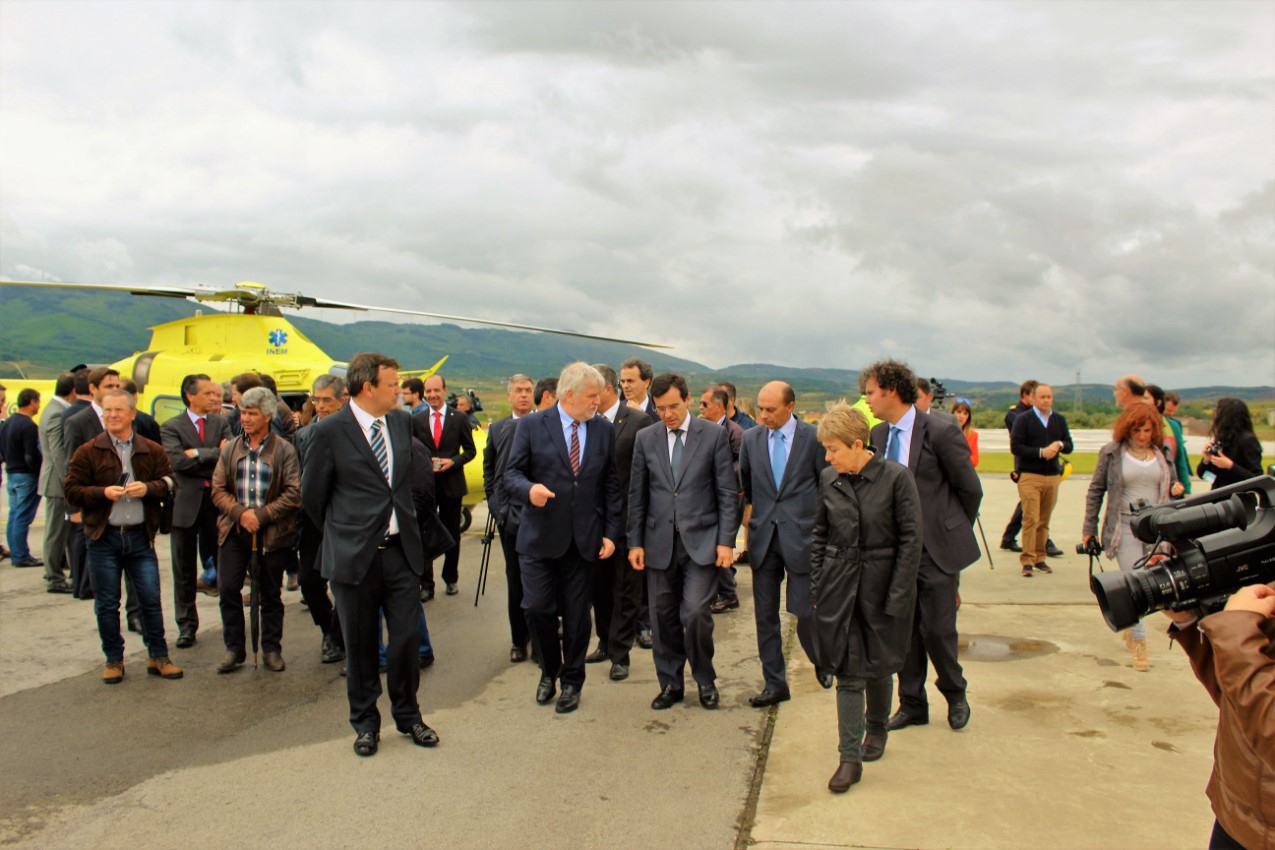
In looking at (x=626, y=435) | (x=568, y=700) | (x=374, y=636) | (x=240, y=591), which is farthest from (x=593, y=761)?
(x=240, y=591)

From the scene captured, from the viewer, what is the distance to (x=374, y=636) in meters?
4.95

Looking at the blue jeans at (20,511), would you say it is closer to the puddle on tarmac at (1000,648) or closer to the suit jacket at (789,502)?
the suit jacket at (789,502)

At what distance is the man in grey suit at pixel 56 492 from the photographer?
27.8 ft

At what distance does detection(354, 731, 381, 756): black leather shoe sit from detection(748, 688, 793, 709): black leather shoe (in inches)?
87.1

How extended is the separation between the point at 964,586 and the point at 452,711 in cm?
546

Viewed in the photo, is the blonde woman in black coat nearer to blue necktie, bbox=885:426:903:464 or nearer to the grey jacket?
blue necktie, bbox=885:426:903:464

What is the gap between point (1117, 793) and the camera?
13.1 ft

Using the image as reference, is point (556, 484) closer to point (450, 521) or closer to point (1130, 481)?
point (450, 521)

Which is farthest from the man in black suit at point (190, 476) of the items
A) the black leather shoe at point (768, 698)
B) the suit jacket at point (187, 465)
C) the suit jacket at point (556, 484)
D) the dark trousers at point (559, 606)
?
the black leather shoe at point (768, 698)

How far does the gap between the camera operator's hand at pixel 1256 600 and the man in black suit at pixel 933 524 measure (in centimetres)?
286

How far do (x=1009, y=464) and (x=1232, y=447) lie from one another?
60.0 feet

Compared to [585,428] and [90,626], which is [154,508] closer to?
[90,626]

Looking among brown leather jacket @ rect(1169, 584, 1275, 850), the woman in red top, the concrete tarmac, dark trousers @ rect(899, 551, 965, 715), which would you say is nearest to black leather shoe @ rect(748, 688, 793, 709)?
the concrete tarmac

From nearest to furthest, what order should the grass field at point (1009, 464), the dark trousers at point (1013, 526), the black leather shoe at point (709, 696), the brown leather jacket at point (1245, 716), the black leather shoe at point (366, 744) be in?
the brown leather jacket at point (1245, 716) → the black leather shoe at point (366, 744) → the black leather shoe at point (709, 696) → the dark trousers at point (1013, 526) → the grass field at point (1009, 464)
